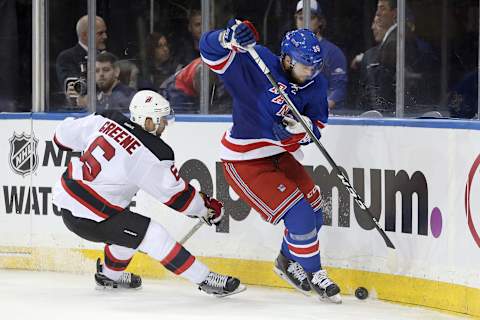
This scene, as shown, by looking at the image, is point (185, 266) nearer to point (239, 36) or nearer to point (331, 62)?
point (239, 36)

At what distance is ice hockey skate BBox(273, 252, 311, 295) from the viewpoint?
17.1 feet

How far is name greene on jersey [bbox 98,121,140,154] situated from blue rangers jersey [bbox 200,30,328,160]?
1.39 feet

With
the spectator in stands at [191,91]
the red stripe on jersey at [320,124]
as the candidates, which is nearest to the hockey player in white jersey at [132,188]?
the red stripe on jersey at [320,124]

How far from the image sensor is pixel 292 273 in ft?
17.2

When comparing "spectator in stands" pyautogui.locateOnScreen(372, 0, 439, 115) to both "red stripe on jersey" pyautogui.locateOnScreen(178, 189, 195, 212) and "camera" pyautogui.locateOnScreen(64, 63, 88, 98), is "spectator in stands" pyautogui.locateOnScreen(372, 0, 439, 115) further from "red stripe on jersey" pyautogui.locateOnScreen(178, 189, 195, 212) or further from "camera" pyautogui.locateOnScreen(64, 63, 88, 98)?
"camera" pyautogui.locateOnScreen(64, 63, 88, 98)

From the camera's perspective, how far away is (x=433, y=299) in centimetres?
494

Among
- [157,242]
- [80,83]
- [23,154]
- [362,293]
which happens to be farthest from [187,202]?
[80,83]

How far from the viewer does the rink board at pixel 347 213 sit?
4828mm

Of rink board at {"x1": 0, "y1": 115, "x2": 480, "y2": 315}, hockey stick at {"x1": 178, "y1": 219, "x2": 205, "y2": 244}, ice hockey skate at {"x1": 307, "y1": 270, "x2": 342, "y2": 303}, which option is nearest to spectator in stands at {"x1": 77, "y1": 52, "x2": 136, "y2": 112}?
rink board at {"x1": 0, "y1": 115, "x2": 480, "y2": 315}

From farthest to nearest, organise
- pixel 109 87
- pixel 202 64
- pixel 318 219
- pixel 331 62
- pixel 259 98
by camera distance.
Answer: pixel 109 87 → pixel 202 64 → pixel 331 62 → pixel 318 219 → pixel 259 98

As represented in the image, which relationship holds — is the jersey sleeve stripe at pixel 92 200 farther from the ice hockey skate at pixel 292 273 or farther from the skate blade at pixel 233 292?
the ice hockey skate at pixel 292 273

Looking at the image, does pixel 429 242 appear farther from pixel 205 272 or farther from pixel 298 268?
pixel 205 272

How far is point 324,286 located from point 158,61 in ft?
5.34

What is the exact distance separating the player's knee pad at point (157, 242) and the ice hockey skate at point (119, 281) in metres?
0.38
